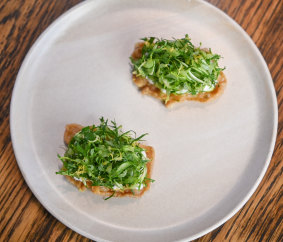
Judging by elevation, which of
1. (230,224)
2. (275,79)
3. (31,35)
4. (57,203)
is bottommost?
(57,203)

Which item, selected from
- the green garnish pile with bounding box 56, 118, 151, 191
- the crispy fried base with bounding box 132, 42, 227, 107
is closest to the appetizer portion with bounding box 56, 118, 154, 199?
the green garnish pile with bounding box 56, 118, 151, 191

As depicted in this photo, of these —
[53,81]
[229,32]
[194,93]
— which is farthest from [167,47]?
[53,81]

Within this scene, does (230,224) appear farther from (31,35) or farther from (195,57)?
(31,35)

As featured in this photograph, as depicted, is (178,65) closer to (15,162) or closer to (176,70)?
(176,70)

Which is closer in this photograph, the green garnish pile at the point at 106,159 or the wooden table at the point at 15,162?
the green garnish pile at the point at 106,159

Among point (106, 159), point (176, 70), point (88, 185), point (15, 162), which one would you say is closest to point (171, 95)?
point (176, 70)

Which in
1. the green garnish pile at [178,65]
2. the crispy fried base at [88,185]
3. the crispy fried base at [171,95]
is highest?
the green garnish pile at [178,65]

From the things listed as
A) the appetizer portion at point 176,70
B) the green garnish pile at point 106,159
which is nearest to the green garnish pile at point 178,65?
the appetizer portion at point 176,70

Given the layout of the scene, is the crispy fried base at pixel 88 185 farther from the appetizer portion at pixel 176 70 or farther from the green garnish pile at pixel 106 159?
the appetizer portion at pixel 176 70
